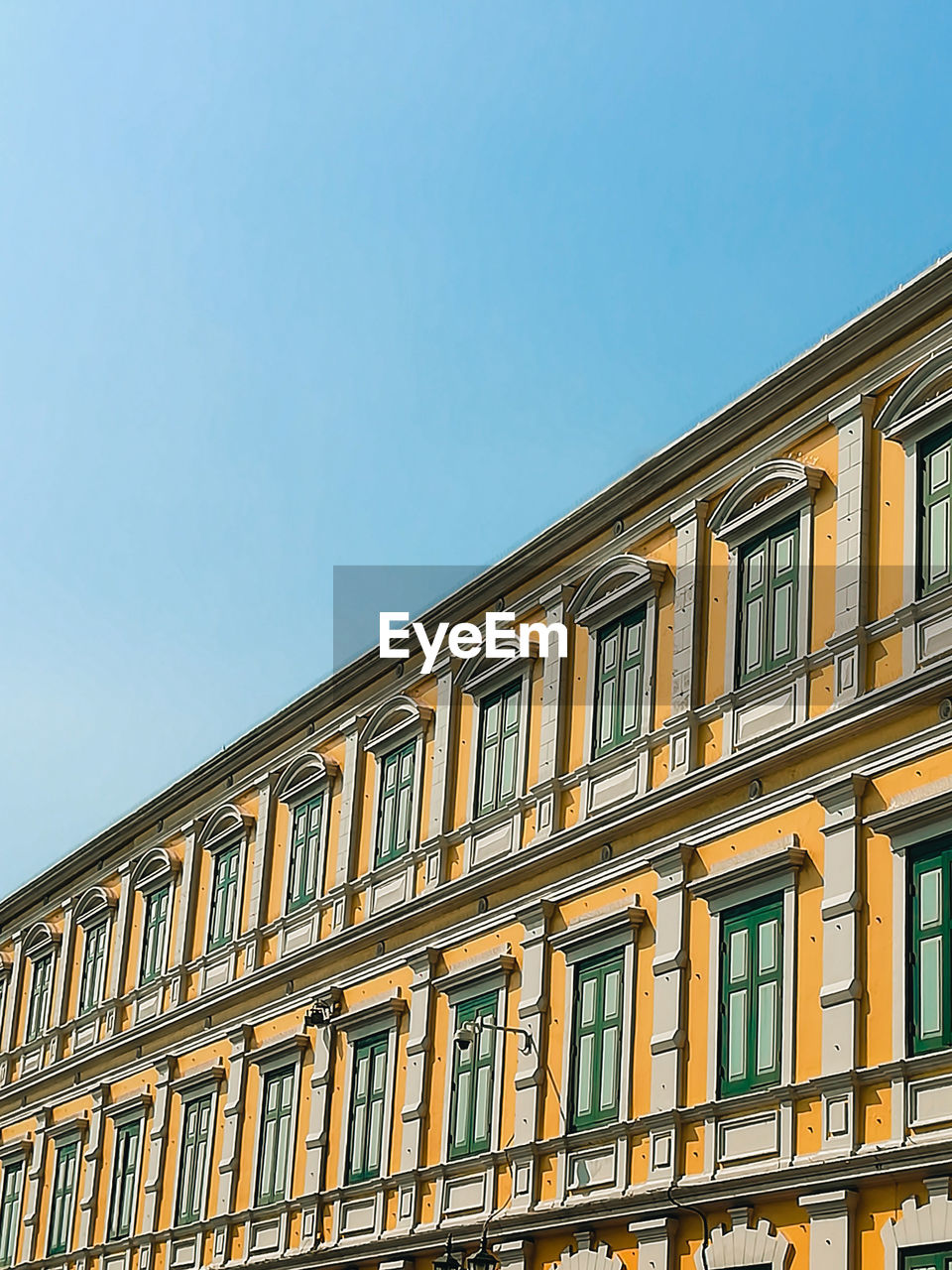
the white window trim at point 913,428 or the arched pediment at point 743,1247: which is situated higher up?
the white window trim at point 913,428

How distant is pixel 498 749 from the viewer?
25.1 meters

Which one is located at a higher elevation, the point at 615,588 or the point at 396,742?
the point at 615,588

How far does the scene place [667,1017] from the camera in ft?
67.5

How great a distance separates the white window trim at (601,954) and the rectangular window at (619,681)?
2.08 m

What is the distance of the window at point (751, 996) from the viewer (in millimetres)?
19188

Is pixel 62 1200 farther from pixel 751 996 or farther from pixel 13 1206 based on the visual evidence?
pixel 751 996

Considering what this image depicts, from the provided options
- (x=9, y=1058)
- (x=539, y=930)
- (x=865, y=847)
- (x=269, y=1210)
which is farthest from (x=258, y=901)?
(x=865, y=847)

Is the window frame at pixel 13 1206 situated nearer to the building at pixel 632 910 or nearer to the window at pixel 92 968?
the window at pixel 92 968

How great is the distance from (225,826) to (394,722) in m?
5.27

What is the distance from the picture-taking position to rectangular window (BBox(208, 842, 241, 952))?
30.9 m

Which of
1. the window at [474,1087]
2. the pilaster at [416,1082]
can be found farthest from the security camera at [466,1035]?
the pilaster at [416,1082]

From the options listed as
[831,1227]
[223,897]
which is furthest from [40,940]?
[831,1227]

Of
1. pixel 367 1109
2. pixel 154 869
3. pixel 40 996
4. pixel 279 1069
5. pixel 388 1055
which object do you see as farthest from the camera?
pixel 40 996

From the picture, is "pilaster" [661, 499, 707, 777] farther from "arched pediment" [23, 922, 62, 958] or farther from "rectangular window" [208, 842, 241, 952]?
"arched pediment" [23, 922, 62, 958]
